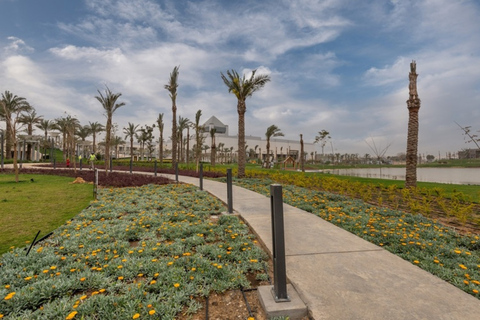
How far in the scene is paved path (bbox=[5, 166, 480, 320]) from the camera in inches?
88.6

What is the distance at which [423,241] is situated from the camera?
14.0 ft

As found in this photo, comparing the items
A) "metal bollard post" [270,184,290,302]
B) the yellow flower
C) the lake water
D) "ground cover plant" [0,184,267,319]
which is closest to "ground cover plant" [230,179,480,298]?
"metal bollard post" [270,184,290,302]

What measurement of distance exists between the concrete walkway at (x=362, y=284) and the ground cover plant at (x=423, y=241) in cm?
29

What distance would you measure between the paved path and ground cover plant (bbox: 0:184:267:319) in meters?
0.67

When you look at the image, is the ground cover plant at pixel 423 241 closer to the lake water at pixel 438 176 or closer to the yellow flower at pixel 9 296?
the yellow flower at pixel 9 296

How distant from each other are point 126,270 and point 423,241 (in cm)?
497

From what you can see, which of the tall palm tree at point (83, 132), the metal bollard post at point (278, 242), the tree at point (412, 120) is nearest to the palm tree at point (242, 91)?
the tree at point (412, 120)

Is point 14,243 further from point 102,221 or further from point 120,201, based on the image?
point 120,201

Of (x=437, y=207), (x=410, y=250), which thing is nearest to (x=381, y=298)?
(x=410, y=250)

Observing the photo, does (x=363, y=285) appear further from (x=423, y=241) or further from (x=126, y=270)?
(x=126, y=270)

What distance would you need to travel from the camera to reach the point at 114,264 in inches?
129

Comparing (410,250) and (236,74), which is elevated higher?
(236,74)

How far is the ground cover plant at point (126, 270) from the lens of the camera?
2400 millimetres

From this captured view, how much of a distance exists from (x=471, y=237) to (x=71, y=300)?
22.2 feet
